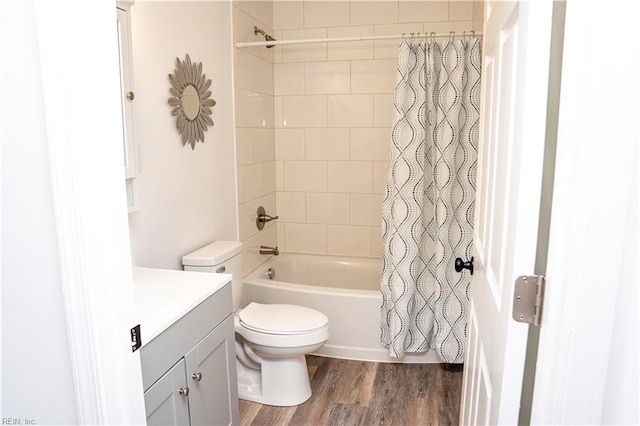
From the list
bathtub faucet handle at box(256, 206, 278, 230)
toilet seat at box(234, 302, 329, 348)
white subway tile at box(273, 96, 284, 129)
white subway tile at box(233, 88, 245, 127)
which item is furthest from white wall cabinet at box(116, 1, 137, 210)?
white subway tile at box(273, 96, 284, 129)

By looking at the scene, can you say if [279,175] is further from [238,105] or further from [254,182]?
[238,105]

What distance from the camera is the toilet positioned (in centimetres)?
229

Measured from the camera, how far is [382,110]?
10.9 ft

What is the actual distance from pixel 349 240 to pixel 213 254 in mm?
1395

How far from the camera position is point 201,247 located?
8.22 feet

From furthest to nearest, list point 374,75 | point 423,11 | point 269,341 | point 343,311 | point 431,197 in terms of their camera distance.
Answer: point 374,75, point 423,11, point 343,311, point 431,197, point 269,341

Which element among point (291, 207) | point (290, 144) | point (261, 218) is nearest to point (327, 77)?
point (290, 144)

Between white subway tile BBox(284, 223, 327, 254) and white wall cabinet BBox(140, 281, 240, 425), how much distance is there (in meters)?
1.71

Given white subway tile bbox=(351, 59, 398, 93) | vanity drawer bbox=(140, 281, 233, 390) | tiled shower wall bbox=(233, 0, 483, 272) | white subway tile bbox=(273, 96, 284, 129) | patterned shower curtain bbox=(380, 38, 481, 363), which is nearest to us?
vanity drawer bbox=(140, 281, 233, 390)

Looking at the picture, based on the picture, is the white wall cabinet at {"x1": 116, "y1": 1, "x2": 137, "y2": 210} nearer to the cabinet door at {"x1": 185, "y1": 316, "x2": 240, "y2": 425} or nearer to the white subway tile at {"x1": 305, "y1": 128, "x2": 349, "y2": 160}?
the cabinet door at {"x1": 185, "y1": 316, "x2": 240, "y2": 425}

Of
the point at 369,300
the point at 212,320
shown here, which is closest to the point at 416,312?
the point at 369,300

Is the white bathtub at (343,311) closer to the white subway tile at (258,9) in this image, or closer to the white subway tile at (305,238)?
the white subway tile at (305,238)

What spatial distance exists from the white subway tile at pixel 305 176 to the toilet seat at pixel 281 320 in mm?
1217

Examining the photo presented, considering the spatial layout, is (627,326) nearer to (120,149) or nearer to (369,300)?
(120,149)
